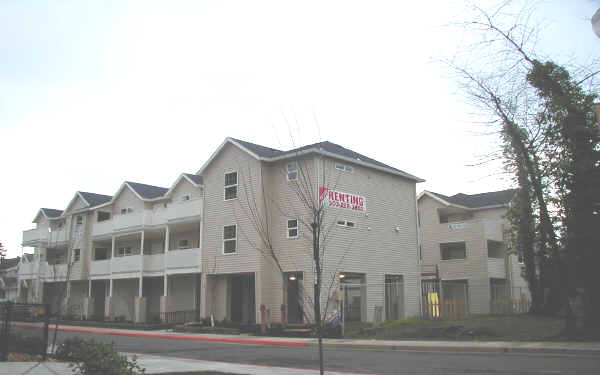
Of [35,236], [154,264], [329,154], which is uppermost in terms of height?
[329,154]

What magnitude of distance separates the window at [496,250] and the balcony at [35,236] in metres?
35.9

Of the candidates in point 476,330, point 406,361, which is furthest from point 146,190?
point 406,361

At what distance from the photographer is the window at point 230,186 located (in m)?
31.4

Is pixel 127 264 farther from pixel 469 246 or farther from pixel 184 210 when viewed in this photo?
pixel 469 246

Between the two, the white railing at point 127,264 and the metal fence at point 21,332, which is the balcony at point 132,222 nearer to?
the white railing at point 127,264

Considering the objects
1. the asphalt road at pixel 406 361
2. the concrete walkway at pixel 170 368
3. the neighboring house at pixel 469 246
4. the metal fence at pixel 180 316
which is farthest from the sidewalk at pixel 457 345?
the neighboring house at pixel 469 246

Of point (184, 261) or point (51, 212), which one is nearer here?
point (184, 261)

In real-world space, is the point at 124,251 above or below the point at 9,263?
below

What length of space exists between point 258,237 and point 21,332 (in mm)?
15037

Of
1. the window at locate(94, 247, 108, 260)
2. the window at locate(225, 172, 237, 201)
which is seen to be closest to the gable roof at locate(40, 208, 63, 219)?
the window at locate(94, 247, 108, 260)

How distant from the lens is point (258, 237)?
29516 millimetres

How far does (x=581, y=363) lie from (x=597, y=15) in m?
10.3

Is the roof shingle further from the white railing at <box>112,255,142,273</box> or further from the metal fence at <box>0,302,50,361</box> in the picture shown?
the metal fence at <box>0,302,50,361</box>

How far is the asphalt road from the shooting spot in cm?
1200
